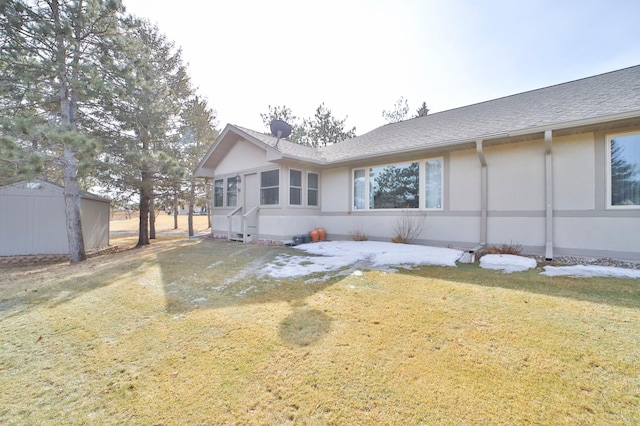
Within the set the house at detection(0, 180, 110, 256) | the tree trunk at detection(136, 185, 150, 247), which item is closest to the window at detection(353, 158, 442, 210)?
the tree trunk at detection(136, 185, 150, 247)

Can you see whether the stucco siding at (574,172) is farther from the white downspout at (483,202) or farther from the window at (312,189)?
the window at (312,189)

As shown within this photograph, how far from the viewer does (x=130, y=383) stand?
2.06 meters

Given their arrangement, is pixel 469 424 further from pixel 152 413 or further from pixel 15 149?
pixel 15 149

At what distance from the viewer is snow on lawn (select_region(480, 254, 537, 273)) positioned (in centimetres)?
518

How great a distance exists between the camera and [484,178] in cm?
676

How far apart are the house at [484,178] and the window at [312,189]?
0.04m

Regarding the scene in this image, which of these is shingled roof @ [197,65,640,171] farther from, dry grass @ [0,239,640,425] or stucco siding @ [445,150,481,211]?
dry grass @ [0,239,640,425]

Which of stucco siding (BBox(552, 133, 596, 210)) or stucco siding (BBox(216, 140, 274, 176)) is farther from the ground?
stucco siding (BBox(216, 140, 274, 176))

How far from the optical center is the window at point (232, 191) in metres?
11.2

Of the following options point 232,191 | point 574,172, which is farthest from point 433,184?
point 232,191

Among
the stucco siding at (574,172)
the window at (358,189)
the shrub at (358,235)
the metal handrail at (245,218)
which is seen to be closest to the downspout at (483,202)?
the stucco siding at (574,172)

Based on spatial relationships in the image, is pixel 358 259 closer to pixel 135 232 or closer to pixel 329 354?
pixel 329 354

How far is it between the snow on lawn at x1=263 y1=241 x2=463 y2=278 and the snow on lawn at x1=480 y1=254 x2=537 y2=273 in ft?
1.85

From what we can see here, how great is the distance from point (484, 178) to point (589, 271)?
113 inches
